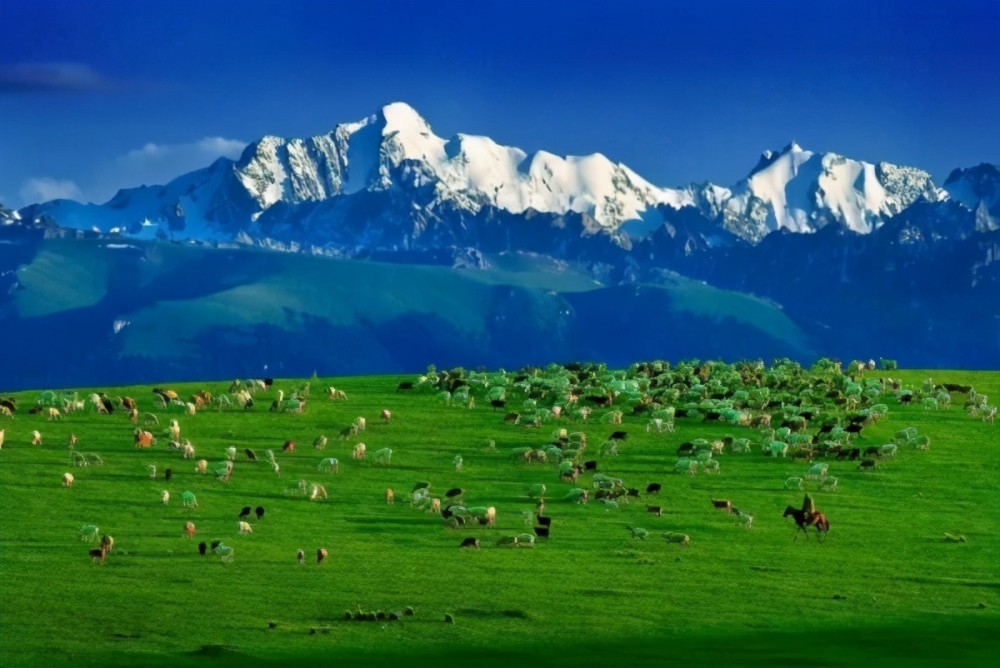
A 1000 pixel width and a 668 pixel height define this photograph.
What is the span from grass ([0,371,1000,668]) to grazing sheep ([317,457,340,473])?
1.94 feet

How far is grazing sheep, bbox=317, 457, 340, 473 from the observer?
212ft

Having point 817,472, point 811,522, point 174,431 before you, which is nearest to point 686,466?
point 817,472

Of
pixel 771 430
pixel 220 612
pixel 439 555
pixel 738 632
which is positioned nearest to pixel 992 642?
pixel 738 632

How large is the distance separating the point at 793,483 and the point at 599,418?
51.1 feet

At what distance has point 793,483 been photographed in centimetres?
6531

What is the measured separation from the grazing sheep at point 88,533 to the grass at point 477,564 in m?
0.47

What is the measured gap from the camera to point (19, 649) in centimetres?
3853

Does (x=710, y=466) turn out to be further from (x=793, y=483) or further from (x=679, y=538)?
(x=679, y=538)

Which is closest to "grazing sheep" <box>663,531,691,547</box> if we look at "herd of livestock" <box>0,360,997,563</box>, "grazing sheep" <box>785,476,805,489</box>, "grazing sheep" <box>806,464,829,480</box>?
"herd of livestock" <box>0,360,997,563</box>

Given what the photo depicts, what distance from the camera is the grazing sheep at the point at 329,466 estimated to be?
64.6m

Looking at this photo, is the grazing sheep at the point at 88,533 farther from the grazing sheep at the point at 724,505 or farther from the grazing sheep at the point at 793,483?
the grazing sheep at the point at 793,483

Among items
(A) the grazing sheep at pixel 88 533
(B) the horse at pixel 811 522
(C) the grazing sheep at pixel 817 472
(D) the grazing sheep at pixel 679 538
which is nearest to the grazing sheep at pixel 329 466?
(A) the grazing sheep at pixel 88 533

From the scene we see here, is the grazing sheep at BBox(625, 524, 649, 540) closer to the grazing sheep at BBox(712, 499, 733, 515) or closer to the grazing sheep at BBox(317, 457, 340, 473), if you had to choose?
the grazing sheep at BBox(712, 499, 733, 515)

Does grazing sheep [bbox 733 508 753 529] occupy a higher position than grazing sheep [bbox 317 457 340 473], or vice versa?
grazing sheep [bbox 317 457 340 473]
